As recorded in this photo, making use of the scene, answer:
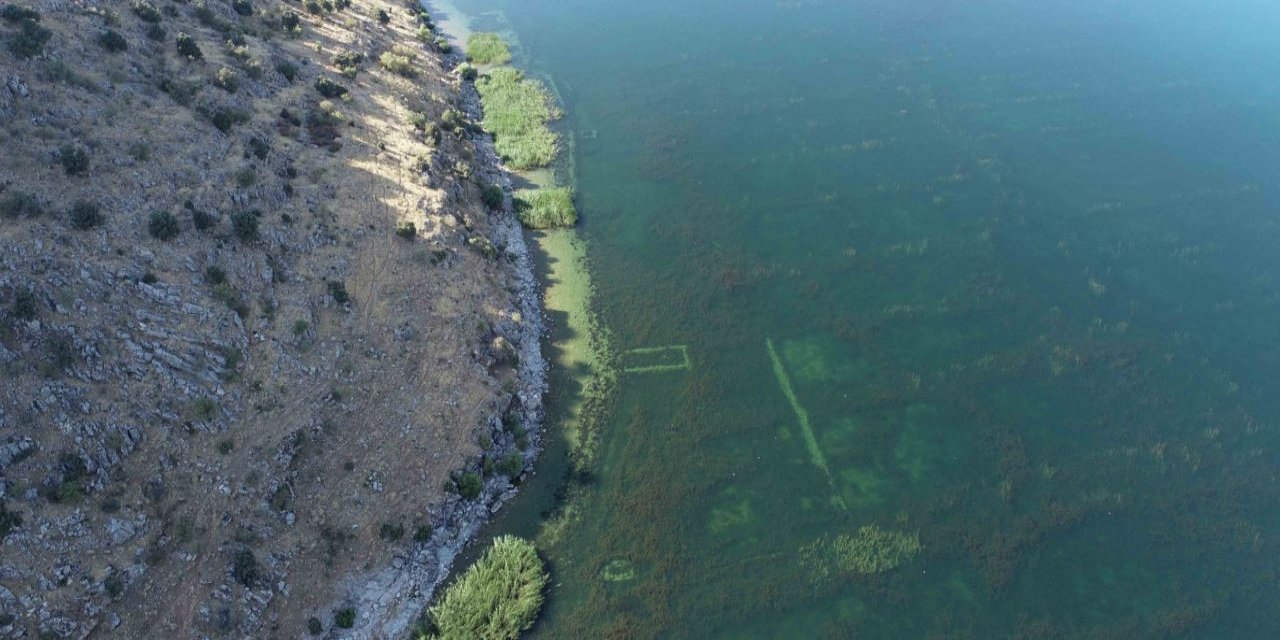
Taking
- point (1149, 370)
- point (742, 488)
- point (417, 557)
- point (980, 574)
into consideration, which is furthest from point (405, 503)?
point (1149, 370)

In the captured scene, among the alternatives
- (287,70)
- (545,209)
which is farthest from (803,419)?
(287,70)

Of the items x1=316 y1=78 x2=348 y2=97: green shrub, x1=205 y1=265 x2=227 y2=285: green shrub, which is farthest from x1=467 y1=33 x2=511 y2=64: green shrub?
x1=205 y1=265 x2=227 y2=285: green shrub

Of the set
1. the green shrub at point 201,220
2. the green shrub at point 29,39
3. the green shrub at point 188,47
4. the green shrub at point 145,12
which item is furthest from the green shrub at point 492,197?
the green shrub at point 29,39

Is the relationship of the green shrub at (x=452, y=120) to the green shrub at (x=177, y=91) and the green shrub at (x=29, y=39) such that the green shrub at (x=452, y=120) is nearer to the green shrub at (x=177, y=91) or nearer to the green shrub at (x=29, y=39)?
the green shrub at (x=177, y=91)

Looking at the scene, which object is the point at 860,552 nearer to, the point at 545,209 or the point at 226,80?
the point at 545,209

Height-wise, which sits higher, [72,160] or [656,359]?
[72,160]

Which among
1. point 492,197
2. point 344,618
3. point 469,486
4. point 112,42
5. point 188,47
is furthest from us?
point 492,197

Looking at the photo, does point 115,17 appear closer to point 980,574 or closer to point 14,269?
point 14,269
